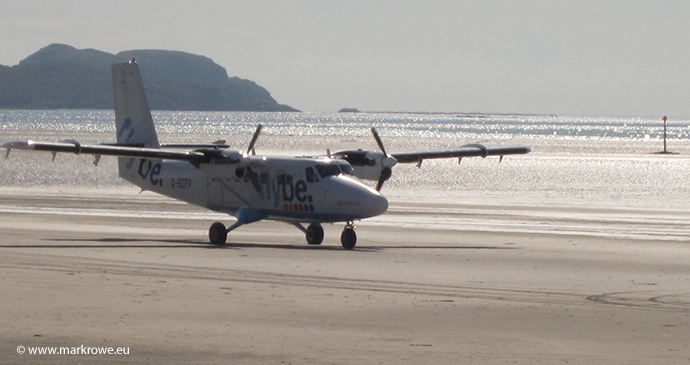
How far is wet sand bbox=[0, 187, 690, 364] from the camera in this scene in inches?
434

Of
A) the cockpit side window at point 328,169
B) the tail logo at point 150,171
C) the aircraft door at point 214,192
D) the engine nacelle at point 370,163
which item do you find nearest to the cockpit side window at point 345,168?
the cockpit side window at point 328,169

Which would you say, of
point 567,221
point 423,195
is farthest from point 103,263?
point 423,195

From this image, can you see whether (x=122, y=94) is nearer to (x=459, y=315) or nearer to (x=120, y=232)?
(x=120, y=232)

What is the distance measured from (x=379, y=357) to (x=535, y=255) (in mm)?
11474

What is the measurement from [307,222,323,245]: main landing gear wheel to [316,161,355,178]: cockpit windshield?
4.04ft

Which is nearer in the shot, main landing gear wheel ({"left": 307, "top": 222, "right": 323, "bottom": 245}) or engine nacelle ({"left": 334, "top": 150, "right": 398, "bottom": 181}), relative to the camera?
main landing gear wheel ({"left": 307, "top": 222, "right": 323, "bottom": 245})

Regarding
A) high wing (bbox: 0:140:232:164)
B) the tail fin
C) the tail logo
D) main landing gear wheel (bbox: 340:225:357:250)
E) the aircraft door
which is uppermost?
the tail fin

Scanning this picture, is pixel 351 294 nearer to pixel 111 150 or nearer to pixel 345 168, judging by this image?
pixel 345 168

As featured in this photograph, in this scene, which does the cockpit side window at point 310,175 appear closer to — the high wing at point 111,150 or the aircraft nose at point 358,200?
the aircraft nose at point 358,200

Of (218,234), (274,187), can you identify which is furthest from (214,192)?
(218,234)

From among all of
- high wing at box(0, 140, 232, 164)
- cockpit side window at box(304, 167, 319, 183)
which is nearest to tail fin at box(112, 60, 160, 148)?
high wing at box(0, 140, 232, 164)

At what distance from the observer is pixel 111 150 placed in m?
23.8

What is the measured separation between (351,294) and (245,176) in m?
10.1

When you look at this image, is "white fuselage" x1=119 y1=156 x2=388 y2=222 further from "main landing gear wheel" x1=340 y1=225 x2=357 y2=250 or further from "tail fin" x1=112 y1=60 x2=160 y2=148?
"tail fin" x1=112 y1=60 x2=160 y2=148
